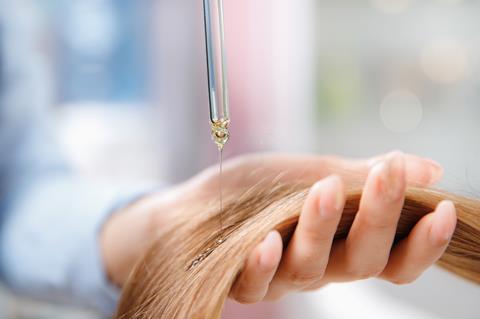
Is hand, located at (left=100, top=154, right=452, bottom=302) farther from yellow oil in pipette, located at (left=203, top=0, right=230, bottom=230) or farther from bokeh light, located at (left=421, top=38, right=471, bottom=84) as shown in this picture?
bokeh light, located at (left=421, top=38, right=471, bottom=84)

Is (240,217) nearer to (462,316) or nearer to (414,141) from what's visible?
(462,316)

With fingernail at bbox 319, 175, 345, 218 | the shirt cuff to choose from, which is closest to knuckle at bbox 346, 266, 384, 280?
fingernail at bbox 319, 175, 345, 218

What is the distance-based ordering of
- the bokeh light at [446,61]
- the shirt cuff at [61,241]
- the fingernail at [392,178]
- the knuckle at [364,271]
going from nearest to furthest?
the fingernail at [392,178] < the knuckle at [364,271] < the shirt cuff at [61,241] < the bokeh light at [446,61]

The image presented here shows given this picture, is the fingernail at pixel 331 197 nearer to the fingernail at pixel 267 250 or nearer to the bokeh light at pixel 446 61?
the fingernail at pixel 267 250

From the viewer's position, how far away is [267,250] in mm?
439

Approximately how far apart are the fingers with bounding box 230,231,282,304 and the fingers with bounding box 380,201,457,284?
0.35 feet

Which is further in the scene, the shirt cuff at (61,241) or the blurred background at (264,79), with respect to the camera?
the blurred background at (264,79)

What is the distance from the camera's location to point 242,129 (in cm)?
152

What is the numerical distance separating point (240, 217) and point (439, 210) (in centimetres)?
16

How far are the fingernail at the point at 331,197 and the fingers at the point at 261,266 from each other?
4cm

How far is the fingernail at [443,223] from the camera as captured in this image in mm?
436

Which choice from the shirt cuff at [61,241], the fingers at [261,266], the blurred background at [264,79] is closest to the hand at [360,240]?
the fingers at [261,266]

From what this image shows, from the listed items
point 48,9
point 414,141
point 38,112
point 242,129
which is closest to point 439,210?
point 38,112

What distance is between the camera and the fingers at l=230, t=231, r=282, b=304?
44cm
